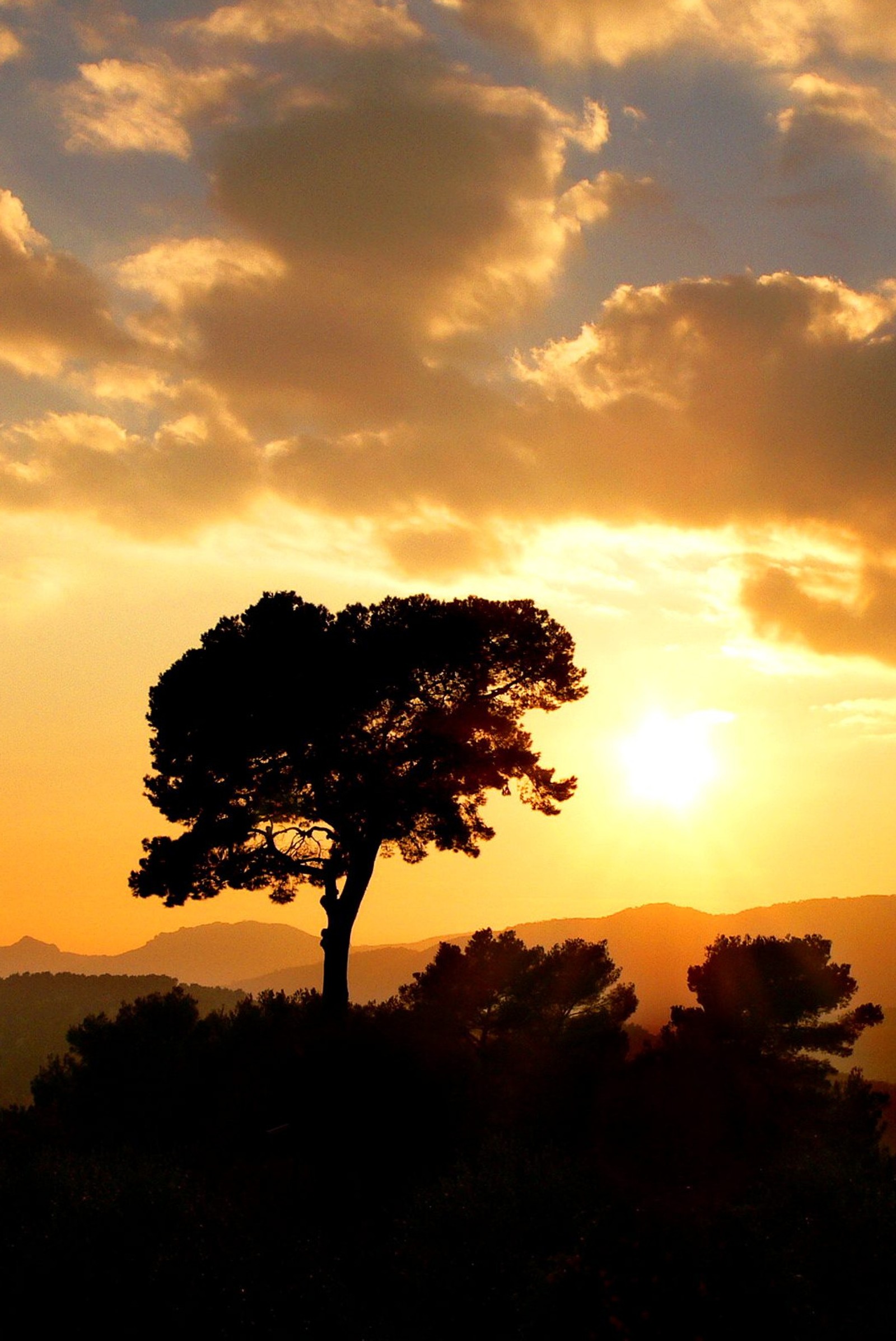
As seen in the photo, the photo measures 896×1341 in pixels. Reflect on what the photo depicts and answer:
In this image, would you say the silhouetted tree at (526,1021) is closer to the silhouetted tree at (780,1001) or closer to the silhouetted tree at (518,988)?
the silhouetted tree at (518,988)

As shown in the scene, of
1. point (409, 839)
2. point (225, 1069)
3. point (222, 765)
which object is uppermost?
point (222, 765)

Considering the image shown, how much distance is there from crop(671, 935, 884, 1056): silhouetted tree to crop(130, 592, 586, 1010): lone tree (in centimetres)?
1253

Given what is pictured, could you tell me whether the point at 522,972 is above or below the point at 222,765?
below

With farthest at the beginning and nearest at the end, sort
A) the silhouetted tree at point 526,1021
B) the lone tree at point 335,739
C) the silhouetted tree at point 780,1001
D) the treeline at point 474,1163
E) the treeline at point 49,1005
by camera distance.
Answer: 1. the treeline at point 49,1005
2. the silhouetted tree at point 780,1001
3. the lone tree at point 335,739
4. the silhouetted tree at point 526,1021
5. the treeline at point 474,1163

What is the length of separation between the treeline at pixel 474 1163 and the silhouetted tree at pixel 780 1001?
10 cm

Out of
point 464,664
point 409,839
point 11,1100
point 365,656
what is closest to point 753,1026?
point 409,839

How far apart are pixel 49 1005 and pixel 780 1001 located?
106875 millimetres

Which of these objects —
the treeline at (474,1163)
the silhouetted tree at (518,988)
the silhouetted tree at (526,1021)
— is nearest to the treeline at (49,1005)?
the silhouetted tree at (518,988)

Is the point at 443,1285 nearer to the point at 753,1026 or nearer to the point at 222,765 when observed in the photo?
the point at 222,765

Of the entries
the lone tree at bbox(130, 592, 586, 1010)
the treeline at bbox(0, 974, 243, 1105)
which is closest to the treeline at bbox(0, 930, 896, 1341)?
the lone tree at bbox(130, 592, 586, 1010)

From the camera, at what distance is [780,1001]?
4100cm

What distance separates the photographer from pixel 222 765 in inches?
1411

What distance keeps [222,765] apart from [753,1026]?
22095 millimetres

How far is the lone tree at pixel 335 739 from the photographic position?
117 feet
